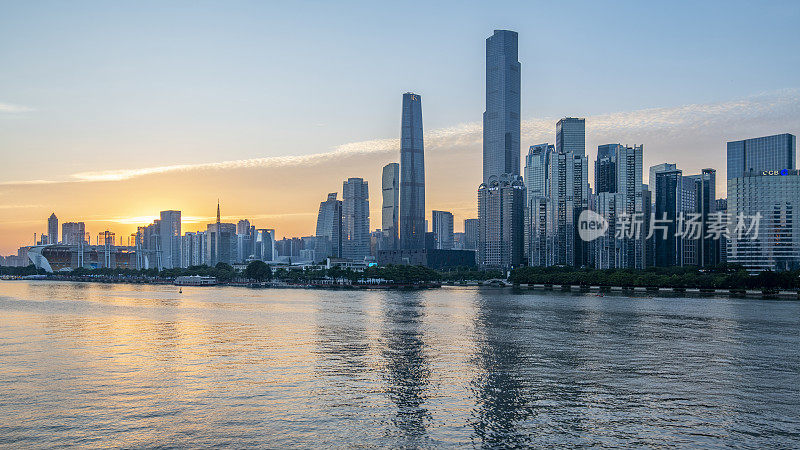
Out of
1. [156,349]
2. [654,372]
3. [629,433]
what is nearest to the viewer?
[629,433]

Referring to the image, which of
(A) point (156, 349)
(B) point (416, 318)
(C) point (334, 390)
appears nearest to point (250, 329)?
(A) point (156, 349)

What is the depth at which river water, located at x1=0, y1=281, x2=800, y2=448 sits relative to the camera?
120 feet

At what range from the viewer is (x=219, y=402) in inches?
1699

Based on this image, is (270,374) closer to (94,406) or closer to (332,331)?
(94,406)

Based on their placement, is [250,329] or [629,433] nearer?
[629,433]

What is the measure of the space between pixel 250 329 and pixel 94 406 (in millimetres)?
44681

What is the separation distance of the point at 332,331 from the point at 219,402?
4159cm

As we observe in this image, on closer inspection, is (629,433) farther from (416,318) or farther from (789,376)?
(416,318)

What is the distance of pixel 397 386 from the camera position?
4803 cm

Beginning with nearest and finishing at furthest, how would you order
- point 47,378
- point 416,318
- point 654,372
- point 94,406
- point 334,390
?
point 94,406 < point 334,390 < point 47,378 < point 654,372 < point 416,318

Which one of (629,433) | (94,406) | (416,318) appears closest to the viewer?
(629,433)

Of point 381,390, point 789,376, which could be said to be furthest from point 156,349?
point 789,376

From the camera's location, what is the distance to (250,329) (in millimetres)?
86688

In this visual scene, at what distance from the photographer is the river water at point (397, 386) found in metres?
36.6
